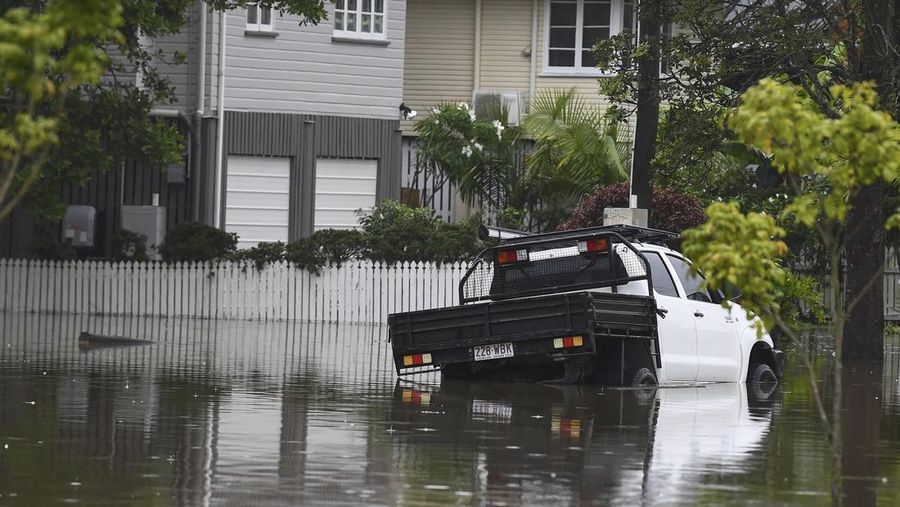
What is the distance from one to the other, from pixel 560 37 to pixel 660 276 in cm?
2133

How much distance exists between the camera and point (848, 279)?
2233cm

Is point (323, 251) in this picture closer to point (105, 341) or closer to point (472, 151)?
point (472, 151)

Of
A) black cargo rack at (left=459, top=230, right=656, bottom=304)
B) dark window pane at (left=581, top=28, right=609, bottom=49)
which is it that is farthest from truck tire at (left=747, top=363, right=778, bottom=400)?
dark window pane at (left=581, top=28, right=609, bottom=49)

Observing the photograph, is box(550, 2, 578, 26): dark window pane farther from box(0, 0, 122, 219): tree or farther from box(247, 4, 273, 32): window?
box(0, 0, 122, 219): tree

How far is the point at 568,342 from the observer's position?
630 inches

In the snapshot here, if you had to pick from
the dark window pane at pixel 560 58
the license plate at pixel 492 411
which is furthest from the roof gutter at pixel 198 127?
the license plate at pixel 492 411

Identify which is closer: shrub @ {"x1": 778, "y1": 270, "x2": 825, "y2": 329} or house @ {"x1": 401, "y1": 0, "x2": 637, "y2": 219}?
shrub @ {"x1": 778, "y1": 270, "x2": 825, "y2": 329}

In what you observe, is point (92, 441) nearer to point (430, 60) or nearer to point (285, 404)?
point (285, 404)

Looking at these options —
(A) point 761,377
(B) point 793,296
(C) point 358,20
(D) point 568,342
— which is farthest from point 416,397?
(C) point 358,20

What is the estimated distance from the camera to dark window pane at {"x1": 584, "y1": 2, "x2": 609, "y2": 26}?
124 ft

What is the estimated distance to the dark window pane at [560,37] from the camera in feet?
124

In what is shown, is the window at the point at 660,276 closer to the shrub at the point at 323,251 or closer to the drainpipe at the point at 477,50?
the shrub at the point at 323,251

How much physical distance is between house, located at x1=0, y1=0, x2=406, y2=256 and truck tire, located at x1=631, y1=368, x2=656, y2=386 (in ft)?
60.7

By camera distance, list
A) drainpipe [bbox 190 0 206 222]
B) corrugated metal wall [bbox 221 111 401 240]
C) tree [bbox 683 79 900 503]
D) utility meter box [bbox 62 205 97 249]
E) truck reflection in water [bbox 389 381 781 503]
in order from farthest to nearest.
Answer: corrugated metal wall [bbox 221 111 401 240] → drainpipe [bbox 190 0 206 222] → utility meter box [bbox 62 205 97 249] → truck reflection in water [bbox 389 381 781 503] → tree [bbox 683 79 900 503]
